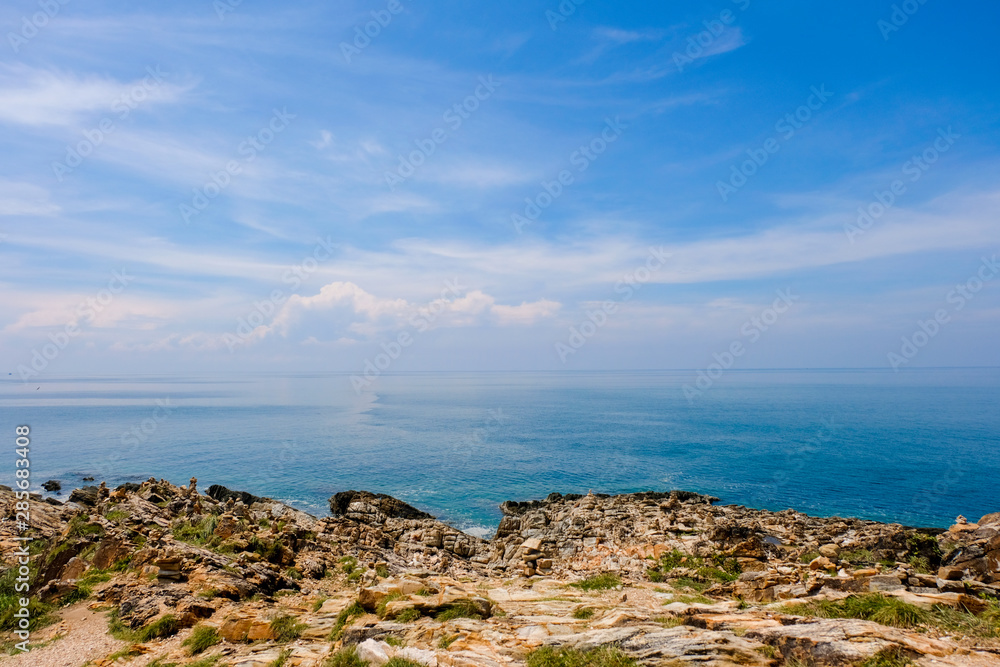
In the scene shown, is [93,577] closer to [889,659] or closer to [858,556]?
[889,659]

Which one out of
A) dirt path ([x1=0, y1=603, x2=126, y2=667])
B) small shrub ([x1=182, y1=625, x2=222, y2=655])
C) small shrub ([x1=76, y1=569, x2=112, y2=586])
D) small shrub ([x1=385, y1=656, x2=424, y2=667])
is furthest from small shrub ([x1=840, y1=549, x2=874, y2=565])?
small shrub ([x1=76, y1=569, x2=112, y2=586])

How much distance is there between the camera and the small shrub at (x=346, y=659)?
40.2 feet

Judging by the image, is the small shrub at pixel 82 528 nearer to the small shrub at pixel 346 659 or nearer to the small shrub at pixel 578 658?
the small shrub at pixel 346 659

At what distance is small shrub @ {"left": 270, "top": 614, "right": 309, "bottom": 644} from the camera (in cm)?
1564

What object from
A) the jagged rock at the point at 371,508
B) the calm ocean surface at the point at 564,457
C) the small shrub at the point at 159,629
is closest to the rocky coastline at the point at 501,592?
the small shrub at the point at 159,629

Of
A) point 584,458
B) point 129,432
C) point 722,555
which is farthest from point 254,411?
point 722,555

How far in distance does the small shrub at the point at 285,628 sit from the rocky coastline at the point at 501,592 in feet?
0.24

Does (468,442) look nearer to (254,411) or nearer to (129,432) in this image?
(129,432)

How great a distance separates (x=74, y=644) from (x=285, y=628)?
24.1 ft

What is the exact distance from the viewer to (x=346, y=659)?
12.5 meters

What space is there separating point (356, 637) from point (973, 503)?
2274 inches

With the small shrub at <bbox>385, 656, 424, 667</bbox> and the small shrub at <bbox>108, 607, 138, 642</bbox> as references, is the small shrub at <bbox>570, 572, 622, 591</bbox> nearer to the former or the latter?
the small shrub at <bbox>385, 656, 424, 667</bbox>

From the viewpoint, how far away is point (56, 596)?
62.6 feet

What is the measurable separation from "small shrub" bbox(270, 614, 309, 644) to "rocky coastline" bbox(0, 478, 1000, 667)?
0.07m
